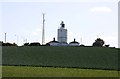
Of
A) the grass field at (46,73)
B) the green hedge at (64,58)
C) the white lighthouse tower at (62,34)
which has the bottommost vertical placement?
the grass field at (46,73)

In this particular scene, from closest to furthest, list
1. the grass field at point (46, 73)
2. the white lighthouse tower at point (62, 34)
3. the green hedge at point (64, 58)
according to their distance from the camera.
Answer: the grass field at point (46, 73)
the green hedge at point (64, 58)
the white lighthouse tower at point (62, 34)

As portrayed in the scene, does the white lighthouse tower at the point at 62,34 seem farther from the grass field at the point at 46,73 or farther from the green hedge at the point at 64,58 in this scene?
the grass field at the point at 46,73

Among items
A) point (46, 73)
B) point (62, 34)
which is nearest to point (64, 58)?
point (46, 73)

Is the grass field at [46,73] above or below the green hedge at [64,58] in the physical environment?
below

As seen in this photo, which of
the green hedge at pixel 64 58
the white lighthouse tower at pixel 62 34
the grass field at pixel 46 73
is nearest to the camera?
the grass field at pixel 46 73

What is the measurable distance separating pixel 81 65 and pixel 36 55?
457 inches

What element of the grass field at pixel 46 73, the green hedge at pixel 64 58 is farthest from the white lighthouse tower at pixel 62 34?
the grass field at pixel 46 73

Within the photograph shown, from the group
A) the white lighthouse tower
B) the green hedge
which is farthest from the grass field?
the white lighthouse tower

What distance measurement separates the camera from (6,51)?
2188 inches

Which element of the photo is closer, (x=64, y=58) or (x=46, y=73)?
(x=46, y=73)

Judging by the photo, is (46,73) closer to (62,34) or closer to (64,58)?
(64,58)

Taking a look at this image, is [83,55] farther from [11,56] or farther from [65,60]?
[11,56]

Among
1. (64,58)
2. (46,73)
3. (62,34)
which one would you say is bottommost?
(46,73)

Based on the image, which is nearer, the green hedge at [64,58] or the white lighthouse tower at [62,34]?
the green hedge at [64,58]
